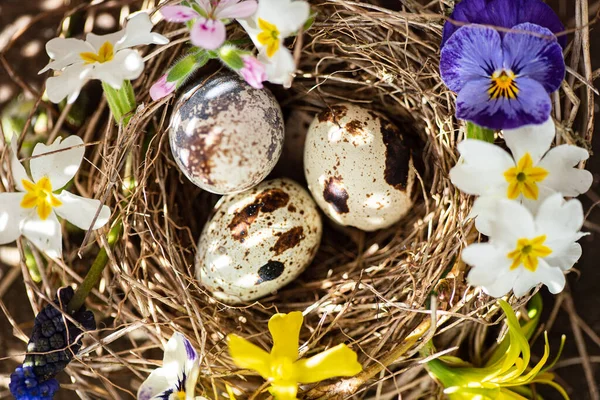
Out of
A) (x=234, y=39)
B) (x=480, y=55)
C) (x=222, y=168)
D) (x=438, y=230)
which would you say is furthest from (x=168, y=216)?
(x=480, y=55)

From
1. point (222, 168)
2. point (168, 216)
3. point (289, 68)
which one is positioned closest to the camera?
Result: point (289, 68)

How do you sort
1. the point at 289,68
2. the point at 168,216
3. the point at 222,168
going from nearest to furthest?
the point at 289,68 < the point at 222,168 < the point at 168,216

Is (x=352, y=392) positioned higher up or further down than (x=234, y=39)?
further down

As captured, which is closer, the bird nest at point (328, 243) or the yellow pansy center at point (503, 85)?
the yellow pansy center at point (503, 85)

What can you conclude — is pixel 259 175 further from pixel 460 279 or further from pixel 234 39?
pixel 460 279

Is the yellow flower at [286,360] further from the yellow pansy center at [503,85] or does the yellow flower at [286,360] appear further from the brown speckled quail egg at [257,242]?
the yellow pansy center at [503,85]

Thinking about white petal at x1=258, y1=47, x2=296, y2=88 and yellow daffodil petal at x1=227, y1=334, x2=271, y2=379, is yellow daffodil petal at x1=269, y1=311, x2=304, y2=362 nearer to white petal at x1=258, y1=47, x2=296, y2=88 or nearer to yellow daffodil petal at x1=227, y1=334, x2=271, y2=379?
yellow daffodil petal at x1=227, y1=334, x2=271, y2=379

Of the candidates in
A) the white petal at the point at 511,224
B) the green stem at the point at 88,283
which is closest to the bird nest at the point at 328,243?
the green stem at the point at 88,283
